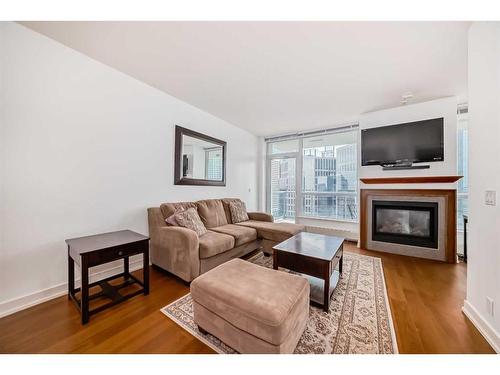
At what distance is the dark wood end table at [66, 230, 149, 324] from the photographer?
148 centimetres

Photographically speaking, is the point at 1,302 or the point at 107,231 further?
the point at 107,231

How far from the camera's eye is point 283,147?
4953 mm

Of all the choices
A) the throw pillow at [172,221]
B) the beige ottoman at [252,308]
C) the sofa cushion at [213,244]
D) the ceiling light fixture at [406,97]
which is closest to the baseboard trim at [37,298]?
the throw pillow at [172,221]

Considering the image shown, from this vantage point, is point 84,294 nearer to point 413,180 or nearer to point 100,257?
point 100,257

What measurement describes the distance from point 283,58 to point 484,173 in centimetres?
194

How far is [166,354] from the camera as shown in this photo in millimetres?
1193

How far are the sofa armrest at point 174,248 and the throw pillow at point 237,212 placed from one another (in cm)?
130

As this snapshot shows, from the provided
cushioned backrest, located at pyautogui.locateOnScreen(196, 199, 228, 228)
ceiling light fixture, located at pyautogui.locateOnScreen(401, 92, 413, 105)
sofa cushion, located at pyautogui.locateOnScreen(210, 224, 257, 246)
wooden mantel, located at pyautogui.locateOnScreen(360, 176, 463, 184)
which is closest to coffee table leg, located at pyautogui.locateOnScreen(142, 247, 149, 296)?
sofa cushion, located at pyautogui.locateOnScreen(210, 224, 257, 246)

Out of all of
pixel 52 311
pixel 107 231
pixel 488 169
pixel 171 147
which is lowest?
pixel 52 311

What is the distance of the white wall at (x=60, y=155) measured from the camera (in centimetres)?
156

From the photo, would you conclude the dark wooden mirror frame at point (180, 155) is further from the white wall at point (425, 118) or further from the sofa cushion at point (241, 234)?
the white wall at point (425, 118)
